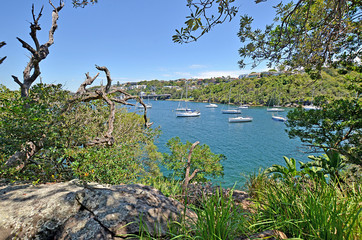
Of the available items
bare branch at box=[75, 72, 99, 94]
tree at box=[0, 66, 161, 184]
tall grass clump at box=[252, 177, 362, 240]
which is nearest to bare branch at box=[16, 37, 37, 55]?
tree at box=[0, 66, 161, 184]

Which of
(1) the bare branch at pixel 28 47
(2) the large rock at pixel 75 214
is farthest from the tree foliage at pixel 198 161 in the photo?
(1) the bare branch at pixel 28 47

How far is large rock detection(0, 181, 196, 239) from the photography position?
5.57 feet

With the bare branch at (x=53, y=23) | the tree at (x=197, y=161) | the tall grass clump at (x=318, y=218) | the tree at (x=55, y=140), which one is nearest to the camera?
the tall grass clump at (x=318, y=218)

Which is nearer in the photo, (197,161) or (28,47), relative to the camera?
(28,47)

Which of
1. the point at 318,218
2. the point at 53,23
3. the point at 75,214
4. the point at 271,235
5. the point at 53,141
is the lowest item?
the point at 75,214

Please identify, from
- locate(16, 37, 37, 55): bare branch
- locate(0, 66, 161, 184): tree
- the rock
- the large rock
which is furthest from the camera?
locate(16, 37, 37, 55): bare branch

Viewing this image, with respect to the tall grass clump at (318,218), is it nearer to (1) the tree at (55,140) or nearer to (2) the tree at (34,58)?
(1) the tree at (55,140)

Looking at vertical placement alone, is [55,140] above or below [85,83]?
below

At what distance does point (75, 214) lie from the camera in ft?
6.16

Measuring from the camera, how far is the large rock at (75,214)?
1699 mm

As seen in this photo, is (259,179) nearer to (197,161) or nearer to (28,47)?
(197,161)

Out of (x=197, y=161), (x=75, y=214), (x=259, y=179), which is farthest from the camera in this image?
(x=197, y=161)

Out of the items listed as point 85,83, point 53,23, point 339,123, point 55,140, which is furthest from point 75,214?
point 339,123

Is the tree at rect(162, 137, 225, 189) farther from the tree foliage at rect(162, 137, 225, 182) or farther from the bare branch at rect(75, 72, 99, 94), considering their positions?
the bare branch at rect(75, 72, 99, 94)
